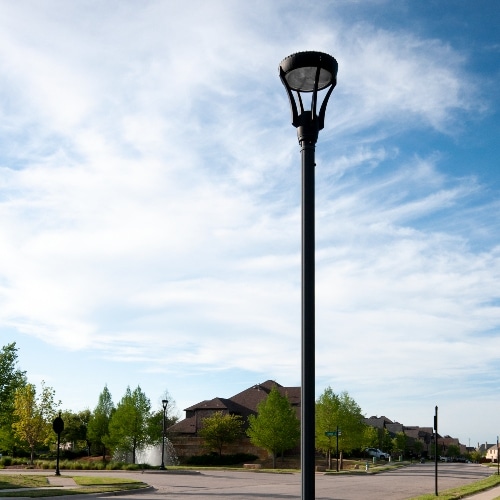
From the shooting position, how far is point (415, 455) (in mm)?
141375

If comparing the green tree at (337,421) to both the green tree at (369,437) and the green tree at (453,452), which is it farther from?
the green tree at (453,452)

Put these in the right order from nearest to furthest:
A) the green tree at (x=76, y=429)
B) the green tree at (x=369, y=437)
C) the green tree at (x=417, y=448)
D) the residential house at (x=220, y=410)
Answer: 1. the green tree at (x=369, y=437)
2. the residential house at (x=220, y=410)
3. the green tree at (x=76, y=429)
4. the green tree at (x=417, y=448)

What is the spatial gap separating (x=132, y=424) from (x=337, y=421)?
64.2 ft

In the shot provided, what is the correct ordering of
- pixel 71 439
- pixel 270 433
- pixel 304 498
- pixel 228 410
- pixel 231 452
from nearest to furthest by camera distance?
pixel 304 498 → pixel 270 433 → pixel 231 452 → pixel 228 410 → pixel 71 439

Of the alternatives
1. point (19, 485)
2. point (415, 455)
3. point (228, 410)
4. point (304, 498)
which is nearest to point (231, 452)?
point (228, 410)

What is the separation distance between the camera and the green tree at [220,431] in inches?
2689

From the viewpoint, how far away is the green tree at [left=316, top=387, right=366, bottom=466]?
59.6 m

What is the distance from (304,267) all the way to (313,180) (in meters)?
0.86

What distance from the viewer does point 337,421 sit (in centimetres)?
5966

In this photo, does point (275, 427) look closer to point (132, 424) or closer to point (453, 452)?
point (132, 424)

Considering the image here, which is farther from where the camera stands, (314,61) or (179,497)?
(179,497)

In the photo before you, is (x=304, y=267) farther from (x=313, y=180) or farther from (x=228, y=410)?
(x=228, y=410)

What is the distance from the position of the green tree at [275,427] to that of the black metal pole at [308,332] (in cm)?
5656

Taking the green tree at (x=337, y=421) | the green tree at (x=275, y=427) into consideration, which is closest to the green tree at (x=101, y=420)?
the green tree at (x=275, y=427)
